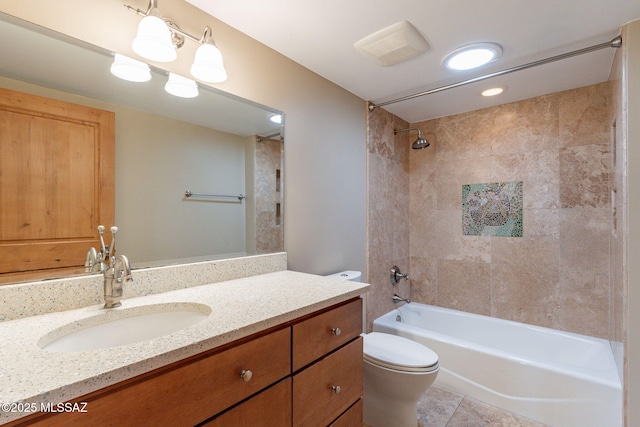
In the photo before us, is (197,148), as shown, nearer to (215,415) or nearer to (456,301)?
(215,415)

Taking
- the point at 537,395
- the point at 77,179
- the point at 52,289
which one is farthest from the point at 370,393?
the point at 77,179

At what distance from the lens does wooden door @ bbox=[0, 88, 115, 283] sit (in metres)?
0.91

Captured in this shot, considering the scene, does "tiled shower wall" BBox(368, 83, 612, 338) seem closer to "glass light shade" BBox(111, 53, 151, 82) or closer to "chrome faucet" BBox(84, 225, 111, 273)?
"glass light shade" BBox(111, 53, 151, 82)

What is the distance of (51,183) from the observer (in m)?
0.99

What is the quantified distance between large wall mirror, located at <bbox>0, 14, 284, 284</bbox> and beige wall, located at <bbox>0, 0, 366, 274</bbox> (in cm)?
7

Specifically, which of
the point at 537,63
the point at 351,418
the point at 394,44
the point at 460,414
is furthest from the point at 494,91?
the point at 351,418

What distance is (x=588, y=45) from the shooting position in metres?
1.66

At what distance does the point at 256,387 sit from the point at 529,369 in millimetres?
1893

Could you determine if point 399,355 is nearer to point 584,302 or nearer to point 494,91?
point 584,302

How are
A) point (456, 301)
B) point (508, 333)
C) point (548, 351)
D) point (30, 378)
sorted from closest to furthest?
point (30, 378), point (548, 351), point (508, 333), point (456, 301)

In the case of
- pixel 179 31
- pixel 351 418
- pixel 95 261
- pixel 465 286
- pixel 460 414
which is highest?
pixel 179 31

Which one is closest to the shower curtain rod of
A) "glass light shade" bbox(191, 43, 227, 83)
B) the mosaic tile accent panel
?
the mosaic tile accent panel

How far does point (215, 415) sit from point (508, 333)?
2.63 metres

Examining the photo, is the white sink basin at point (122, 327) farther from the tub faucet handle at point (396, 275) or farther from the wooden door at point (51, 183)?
the tub faucet handle at point (396, 275)
